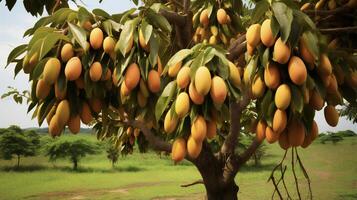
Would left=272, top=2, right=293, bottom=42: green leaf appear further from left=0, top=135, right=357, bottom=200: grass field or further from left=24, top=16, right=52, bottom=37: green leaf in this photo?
left=0, top=135, right=357, bottom=200: grass field

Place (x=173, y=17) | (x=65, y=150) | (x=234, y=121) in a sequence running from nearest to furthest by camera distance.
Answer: (x=173, y=17)
(x=234, y=121)
(x=65, y=150)

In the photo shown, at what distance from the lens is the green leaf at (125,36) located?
1567 millimetres

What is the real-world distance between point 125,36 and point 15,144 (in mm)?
30647

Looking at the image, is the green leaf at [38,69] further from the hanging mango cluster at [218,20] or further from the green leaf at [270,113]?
the hanging mango cluster at [218,20]

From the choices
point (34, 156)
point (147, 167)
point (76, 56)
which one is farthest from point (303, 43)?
point (34, 156)

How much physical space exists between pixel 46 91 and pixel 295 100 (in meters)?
0.96

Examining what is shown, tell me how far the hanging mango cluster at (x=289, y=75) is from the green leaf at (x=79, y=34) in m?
0.65

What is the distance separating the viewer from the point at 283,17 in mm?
1365

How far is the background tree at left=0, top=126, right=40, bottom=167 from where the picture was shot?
29297 millimetres

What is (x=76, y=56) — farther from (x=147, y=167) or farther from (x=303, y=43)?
(x=147, y=167)

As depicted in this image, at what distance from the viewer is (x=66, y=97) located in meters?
1.56

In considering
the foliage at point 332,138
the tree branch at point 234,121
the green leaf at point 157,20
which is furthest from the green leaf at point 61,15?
the foliage at point 332,138

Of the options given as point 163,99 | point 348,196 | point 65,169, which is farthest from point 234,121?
point 65,169

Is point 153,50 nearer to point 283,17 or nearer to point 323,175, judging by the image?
point 283,17
